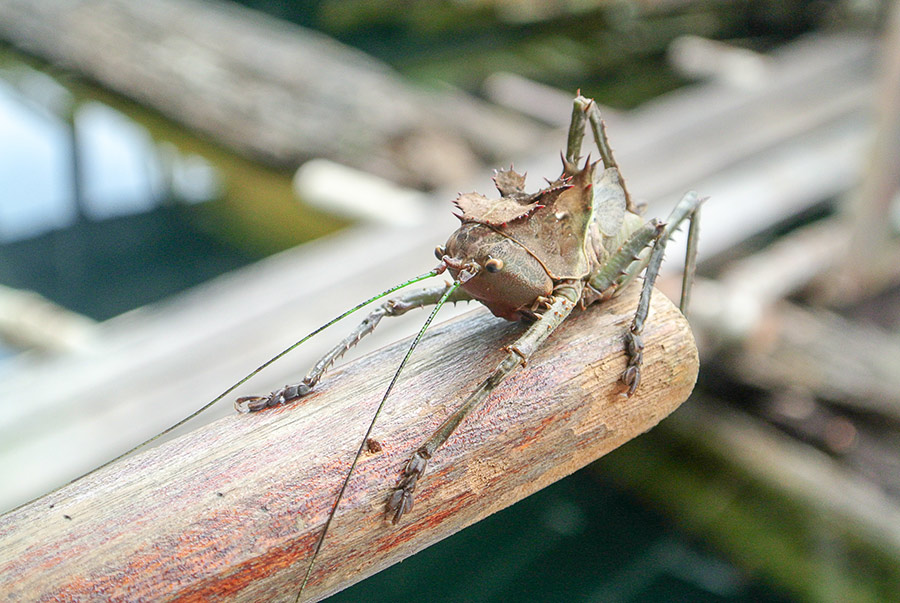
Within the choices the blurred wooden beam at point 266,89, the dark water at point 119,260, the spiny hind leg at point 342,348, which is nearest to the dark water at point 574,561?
the spiny hind leg at point 342,348

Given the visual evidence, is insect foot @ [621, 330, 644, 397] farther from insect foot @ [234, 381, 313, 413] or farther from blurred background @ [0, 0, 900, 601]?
blurred background @ [0, 0, 900, 601]

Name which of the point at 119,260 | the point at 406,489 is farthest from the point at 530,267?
the point at 119,260

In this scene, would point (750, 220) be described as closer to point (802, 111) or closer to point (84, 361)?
point (802, 111)

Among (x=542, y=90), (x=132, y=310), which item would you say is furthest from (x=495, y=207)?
(x=542, y=90)

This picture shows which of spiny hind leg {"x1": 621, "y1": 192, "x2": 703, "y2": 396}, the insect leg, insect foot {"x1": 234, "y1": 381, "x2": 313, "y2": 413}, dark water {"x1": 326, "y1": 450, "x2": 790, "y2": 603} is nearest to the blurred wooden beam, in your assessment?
dark water {"x1": 326, "y1": 450, "x2": 790, "y2": 603}

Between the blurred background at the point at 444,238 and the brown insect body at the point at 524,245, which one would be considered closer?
the brown insect body at the point at 524,245

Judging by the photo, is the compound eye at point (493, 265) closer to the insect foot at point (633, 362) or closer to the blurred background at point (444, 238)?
the insect foot at point (633, 362)
